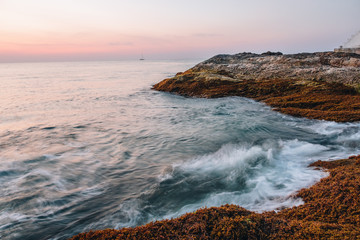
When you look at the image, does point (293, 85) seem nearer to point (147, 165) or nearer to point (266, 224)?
point (147, 165)

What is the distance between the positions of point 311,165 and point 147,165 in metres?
4.79

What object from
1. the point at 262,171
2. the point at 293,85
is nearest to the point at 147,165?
the point at 262,171

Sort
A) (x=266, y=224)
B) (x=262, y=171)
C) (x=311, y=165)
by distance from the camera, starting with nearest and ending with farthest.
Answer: (x=266, y=224) < (x=311, y=165) < (x=262, y=171)

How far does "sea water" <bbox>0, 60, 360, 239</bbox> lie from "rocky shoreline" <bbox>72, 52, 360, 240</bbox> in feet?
2.20

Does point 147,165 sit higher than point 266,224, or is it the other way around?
point 266,224

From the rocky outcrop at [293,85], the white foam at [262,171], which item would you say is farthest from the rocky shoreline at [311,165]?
the white foam at [262,171]

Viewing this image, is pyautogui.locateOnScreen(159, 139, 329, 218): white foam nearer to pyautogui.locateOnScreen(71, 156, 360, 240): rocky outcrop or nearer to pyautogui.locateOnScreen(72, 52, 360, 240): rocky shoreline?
pyautogui.locateOnScreen(72, 52, 360, 240): rocky shoreline

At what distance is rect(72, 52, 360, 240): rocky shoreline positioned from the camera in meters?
2.62

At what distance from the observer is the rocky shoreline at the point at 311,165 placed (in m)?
2.62

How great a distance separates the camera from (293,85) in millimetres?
15289

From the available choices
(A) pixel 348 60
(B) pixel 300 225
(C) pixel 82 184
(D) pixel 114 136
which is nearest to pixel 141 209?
(C) pixel 82 184

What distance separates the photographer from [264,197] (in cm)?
465

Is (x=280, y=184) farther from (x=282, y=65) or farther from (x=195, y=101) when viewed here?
(x=282, y=65)

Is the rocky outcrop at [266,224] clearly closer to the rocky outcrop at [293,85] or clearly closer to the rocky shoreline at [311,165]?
the rocky shoreline at [311,165]
